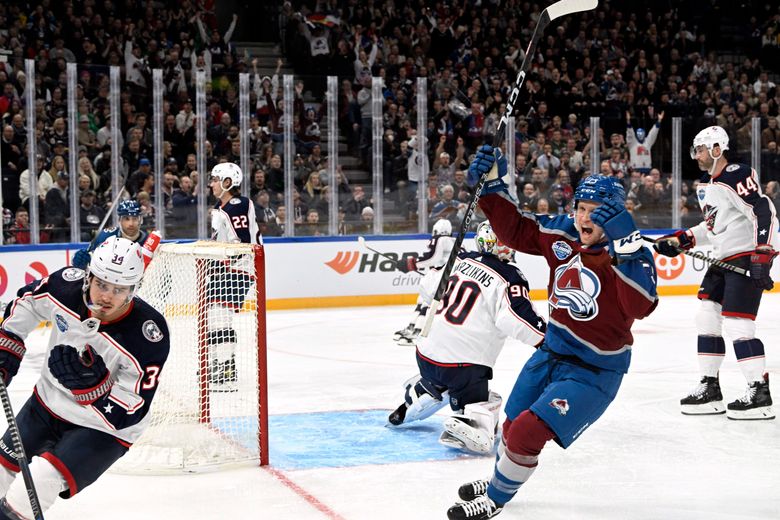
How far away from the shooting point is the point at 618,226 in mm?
2840

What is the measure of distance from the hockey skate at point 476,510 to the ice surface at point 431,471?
0.19 metres

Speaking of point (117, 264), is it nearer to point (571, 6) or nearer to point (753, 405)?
point (571, 6)

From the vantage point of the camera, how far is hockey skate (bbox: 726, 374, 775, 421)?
4.99 metres

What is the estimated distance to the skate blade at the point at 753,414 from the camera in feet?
16.3

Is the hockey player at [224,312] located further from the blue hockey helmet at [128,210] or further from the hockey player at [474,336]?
the blue hockey helmet at [128,210]

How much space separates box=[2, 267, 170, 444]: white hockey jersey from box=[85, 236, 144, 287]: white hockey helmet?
0.13 metres

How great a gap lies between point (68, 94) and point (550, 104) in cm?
613

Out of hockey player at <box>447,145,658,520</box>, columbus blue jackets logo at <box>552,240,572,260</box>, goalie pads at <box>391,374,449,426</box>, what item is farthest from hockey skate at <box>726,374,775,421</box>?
columbus blue jackets logo at <box>552,240,572,260</box>

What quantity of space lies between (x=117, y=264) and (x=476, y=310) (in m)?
1.87

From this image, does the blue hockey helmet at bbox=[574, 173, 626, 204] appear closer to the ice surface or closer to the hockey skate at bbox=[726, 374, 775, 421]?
the ice surface

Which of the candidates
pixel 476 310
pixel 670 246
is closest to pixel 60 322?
pixel 476 310

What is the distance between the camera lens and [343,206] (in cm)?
1000

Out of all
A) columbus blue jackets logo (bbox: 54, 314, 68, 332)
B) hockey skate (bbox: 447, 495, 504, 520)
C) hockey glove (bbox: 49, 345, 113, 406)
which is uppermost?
columbus blue jackets logo (bbox: 54, 314, 68, 332)

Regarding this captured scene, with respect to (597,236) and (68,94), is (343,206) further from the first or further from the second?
(597,236)
